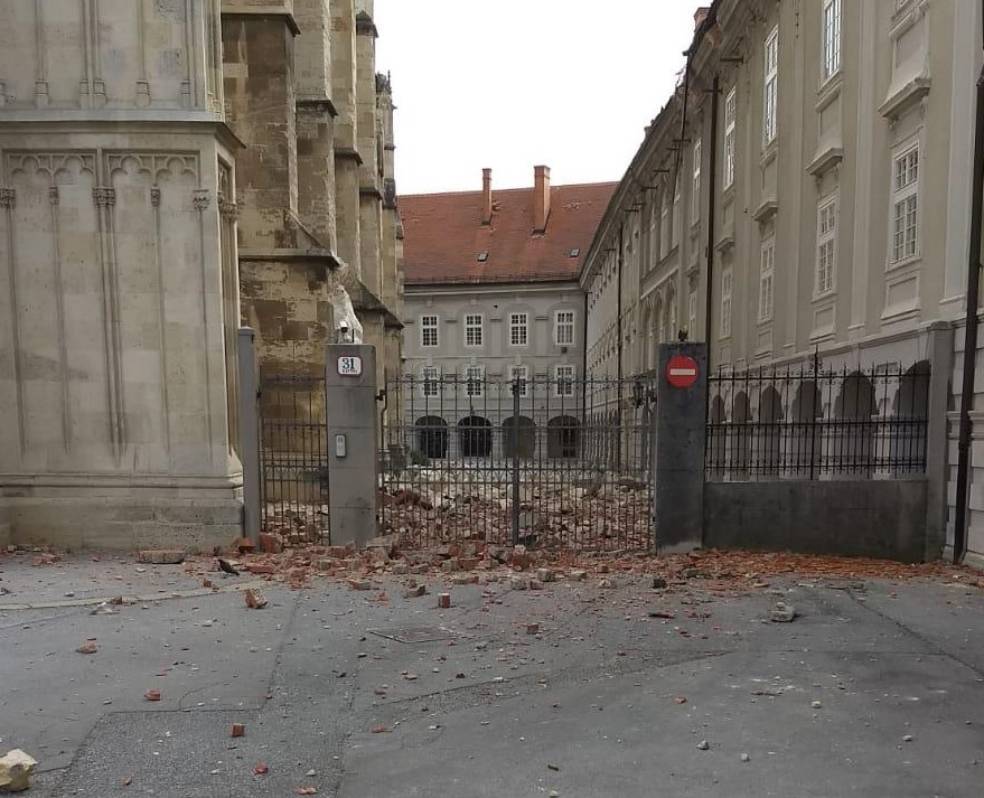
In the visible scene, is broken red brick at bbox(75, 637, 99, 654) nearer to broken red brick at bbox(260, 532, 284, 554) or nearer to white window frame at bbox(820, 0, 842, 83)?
broken red brick at bbox(260, 532, 284, 554)

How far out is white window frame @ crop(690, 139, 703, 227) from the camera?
22062 mm

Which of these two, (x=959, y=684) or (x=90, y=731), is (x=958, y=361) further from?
(x=90, y=731)

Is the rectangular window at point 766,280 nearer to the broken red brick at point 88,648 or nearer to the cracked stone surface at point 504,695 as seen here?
the cracked stone surface at point 504,695

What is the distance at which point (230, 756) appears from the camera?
4176 mm

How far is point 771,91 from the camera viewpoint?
1681 cm

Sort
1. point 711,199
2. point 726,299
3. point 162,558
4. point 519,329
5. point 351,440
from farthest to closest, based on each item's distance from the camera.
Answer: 1. point 519,329
2. point 711,199
3. point 726,299
4. point 351,440
5. point 162,558

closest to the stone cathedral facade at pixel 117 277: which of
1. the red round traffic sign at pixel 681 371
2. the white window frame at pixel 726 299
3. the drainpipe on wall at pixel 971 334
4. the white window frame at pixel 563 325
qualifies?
the red round traffic sign at pixel 681 371

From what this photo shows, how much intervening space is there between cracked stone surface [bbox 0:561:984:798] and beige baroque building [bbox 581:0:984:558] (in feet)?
16.2

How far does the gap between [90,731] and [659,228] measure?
1030 inches

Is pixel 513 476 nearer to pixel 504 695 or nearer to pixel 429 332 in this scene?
pixel 504 695

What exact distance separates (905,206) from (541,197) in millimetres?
46298

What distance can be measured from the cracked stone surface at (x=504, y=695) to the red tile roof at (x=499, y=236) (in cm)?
4503

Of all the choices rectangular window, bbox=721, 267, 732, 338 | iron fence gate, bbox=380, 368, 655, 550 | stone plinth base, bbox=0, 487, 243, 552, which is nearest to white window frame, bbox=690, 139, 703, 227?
rectangular window, bbox=721, 267, 732, 338

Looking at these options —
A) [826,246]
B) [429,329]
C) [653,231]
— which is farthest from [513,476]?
[429,329]
